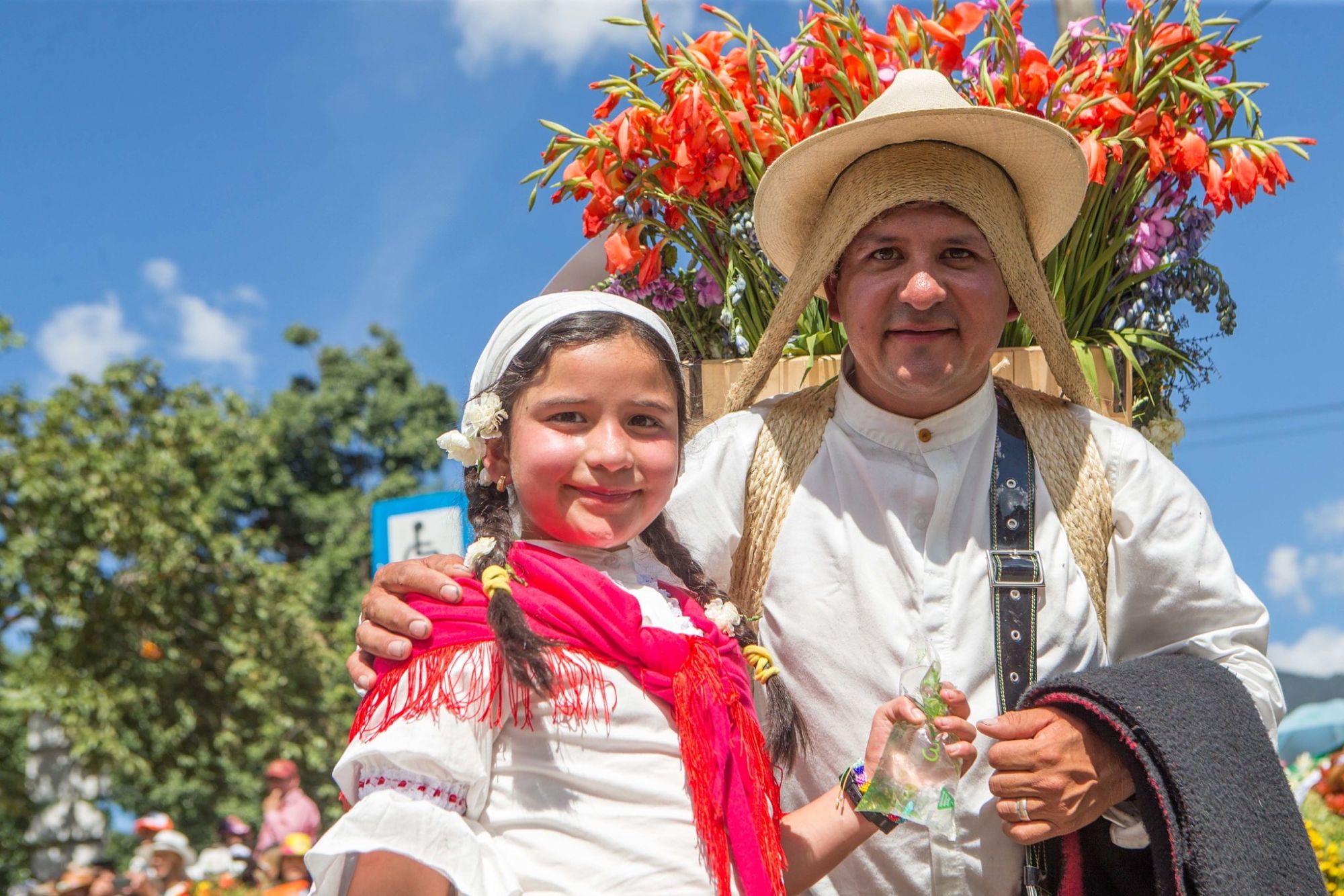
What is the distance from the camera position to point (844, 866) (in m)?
2.44

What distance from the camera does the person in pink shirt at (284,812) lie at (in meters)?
9.52

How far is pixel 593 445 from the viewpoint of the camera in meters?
2.00

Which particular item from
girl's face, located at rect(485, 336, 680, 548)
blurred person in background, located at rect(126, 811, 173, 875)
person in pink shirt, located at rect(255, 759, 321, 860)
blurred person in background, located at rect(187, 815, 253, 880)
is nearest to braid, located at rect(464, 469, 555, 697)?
girl's face, located at rect(485, 336, 680, 548)

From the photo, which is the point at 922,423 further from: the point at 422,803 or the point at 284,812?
the point at 284,812

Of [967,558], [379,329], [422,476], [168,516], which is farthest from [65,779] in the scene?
[967,558]

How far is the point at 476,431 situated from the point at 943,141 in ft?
3.73

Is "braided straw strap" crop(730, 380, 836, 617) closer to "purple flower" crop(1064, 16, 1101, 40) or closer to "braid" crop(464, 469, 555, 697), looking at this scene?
"braid" crop(464, 469, 555, 697)

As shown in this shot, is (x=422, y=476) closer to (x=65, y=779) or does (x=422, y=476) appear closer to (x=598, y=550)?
(x=65, y=779)

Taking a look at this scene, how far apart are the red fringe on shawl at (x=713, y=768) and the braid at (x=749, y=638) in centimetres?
13

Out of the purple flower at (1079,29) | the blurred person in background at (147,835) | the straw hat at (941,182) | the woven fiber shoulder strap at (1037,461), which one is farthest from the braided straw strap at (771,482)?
the blurred person in background at (147,835)

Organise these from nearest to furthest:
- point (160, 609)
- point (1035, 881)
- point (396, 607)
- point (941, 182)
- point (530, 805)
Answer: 1. point (530, 805)
2. point (396, 607)
3. point (1035, 881)
4. point (941, 182)
5. point (160, 609)

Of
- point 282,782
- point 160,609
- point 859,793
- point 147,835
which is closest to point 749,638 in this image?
point 859,793

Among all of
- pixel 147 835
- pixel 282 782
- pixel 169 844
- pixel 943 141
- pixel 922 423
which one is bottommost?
pixel 922 423

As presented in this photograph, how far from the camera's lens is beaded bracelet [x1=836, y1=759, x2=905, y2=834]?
2.08 metres
